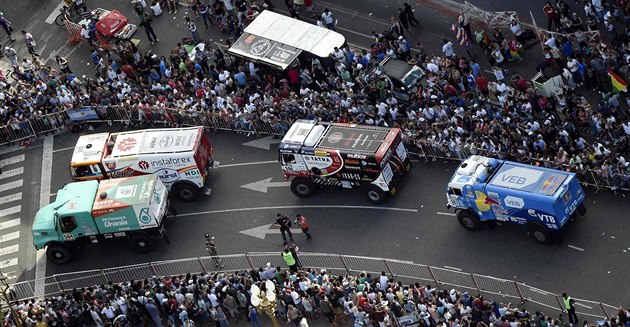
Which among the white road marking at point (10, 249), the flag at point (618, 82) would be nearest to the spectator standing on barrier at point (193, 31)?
the white road marking at point (10, 249)

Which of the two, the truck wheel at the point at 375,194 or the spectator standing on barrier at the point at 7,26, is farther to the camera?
the spectator standing on barrier at the point at 7,26

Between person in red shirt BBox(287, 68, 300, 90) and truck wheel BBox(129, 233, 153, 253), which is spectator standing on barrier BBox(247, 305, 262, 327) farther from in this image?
person in red shirt BBox(287, 68, 300, 90)

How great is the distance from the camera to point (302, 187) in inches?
2594

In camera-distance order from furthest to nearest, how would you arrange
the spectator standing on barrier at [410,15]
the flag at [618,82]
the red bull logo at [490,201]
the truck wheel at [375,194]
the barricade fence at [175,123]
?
the spectator standing on barrier at [410,15]
the barricade fence at [175,123]
the flag at [618,82]
the truck wheel at [375,194]
the red bull logo at [490,201]

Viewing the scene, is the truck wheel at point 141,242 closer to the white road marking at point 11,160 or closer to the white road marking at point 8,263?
the white road marking at point 8,263

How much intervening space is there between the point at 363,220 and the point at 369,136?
3.89 meters

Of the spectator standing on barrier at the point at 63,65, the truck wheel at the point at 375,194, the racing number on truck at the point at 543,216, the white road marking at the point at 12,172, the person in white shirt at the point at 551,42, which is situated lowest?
the white road marking at the point at 12,172

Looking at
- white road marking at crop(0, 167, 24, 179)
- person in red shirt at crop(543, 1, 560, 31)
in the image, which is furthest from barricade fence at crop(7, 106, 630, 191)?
person in red shirt at crop(543, 1, 560, 31)

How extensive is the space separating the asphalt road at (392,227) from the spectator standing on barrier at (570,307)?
1.84m

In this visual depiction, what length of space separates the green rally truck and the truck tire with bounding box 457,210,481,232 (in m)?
13.7

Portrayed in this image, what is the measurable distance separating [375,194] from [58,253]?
588 inches

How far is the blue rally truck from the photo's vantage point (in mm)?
58281

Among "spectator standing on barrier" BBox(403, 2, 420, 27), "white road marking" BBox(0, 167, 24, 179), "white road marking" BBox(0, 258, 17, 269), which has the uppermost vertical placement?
"spectator standing on barrier" BBox(403, 2, 420, 27)

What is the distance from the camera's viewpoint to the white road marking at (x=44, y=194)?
6556 cm
